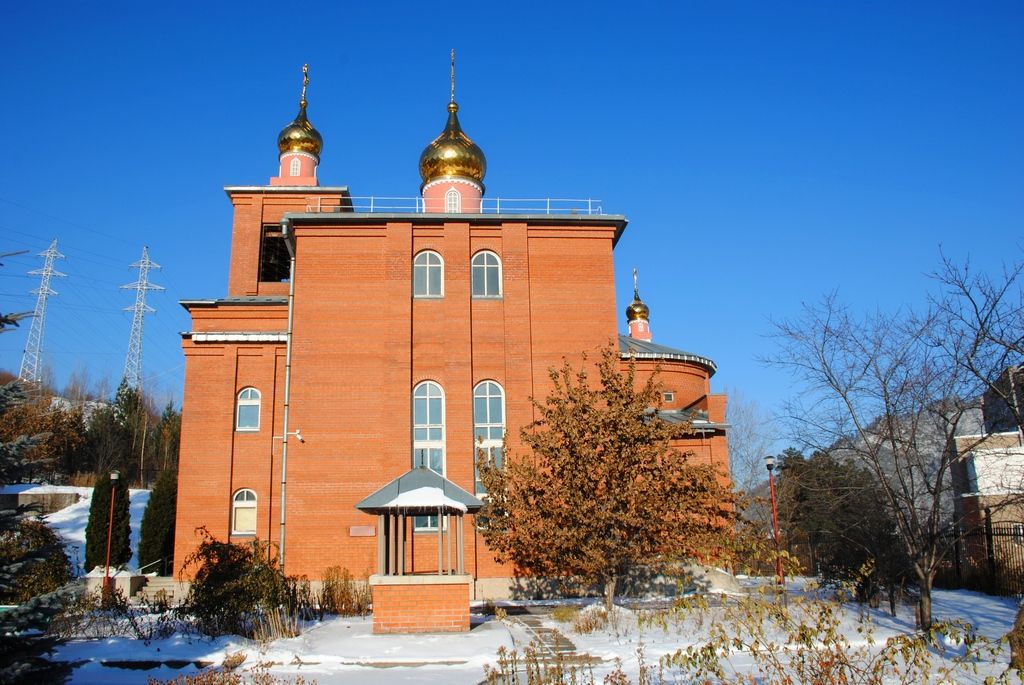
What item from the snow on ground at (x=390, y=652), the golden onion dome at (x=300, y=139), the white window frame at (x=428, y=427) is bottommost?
the snow on ground at (x=390, y=652)

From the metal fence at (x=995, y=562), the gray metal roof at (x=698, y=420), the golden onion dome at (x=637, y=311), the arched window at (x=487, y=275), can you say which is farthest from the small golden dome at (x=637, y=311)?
the metal fence at (x=995, y=562)

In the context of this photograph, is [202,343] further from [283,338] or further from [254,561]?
[254,561]

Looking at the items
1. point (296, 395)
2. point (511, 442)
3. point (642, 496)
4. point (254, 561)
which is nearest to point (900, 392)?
point (642, 496)

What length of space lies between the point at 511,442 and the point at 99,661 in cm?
1205

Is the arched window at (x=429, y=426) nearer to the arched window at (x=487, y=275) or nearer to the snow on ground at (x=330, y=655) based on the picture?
the arched window at (x=487, y=275)

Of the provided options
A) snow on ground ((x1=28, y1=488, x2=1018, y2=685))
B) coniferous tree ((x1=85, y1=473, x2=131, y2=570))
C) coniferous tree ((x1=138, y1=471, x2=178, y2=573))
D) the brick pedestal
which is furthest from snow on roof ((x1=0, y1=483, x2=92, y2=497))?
the brick pedestal

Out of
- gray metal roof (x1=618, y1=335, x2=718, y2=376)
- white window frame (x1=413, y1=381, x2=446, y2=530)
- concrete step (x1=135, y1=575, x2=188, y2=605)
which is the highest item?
gray metal roof (x1=618, y1=335, x2=718, y2=376)

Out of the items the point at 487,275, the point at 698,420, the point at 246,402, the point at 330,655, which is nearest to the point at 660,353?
the point at 698,420

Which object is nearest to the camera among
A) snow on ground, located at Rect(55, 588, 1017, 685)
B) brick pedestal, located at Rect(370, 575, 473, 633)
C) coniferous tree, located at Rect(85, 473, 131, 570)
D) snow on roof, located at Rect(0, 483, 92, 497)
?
snow on ground, located at Rect(55, 588, 1017, 685)

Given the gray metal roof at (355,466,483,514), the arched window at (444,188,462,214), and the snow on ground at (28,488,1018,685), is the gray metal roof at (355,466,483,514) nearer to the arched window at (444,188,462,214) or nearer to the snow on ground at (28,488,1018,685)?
the snow on ground at (28,488,1018,685)

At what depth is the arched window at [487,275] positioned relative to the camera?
2364 centimetres

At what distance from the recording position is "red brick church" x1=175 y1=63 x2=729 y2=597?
21859mm

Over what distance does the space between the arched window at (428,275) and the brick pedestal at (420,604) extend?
35.0 feet

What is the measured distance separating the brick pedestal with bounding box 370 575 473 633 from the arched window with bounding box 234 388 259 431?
Answer: 1041cm
